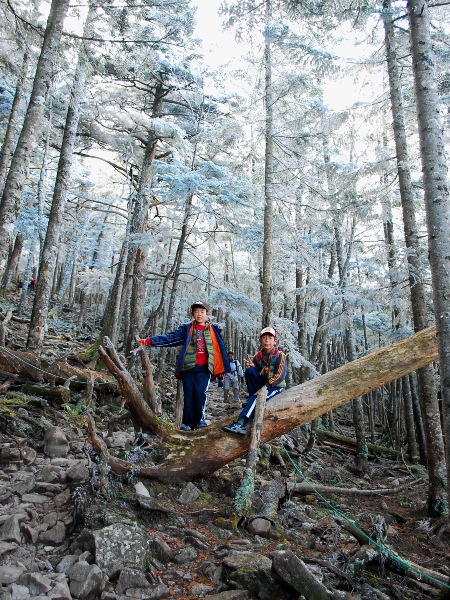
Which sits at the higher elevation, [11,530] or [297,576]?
[11,530]

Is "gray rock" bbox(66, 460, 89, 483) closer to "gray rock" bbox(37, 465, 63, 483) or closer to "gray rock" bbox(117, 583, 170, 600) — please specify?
"gray rock" bbox(37, 465, 63, 483)

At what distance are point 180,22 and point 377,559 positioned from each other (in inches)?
562

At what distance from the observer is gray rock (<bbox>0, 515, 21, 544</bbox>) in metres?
3.52

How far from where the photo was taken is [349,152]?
16328 millimetres

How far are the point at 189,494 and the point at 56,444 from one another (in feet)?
6.79

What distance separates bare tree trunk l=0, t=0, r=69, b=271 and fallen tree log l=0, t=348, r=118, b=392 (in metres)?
1.74

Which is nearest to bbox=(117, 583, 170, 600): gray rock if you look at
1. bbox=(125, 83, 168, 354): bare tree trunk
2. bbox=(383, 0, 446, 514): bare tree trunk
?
bbox=(383, 0, 446, 514): bare tree trunk

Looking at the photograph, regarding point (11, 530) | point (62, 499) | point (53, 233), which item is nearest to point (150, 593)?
point (11, 530)

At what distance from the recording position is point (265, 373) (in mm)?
5992

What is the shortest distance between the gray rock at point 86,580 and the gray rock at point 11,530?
0.69m

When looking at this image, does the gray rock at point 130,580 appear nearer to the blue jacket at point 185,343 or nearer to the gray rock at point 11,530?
the gray rock at point 11,530

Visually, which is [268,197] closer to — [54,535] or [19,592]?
[54,535]

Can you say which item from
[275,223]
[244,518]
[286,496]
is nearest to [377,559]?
[244,518]

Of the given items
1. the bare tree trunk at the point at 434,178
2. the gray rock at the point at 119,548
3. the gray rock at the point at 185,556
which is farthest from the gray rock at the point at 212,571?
the bare tree trunk at the point at 434,178
